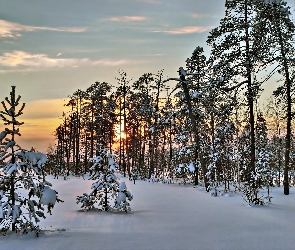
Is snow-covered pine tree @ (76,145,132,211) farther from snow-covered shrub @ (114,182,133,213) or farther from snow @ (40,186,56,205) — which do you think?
snow @ (40,186,56,205)

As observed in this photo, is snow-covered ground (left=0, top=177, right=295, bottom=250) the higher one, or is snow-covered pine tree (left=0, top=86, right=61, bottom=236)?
snow-covered pine tree (left=0, top=86, right=61, bottom=236)

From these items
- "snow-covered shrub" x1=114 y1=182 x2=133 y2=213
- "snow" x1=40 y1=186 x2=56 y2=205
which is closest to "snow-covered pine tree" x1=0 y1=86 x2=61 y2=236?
"snow" x1=40 y1=186 x2=56 y2=205

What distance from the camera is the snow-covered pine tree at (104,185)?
11.0 metres

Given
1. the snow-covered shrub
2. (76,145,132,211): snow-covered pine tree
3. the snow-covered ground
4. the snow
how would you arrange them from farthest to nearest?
1. (76,145,132,211): snow-covered pine tree
2. the snow-covered shrub
3. the snow
4. the snow-covered ground

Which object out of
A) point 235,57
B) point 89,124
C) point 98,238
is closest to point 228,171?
point 235,57

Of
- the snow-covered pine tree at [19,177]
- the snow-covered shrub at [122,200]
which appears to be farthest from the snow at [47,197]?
the snow-covered shrub at [122,200]

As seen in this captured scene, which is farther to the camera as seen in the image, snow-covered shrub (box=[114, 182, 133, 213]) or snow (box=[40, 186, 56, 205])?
snow-covered shrub (box=[114, 182, 133, 213])

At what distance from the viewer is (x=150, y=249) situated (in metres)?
5.77

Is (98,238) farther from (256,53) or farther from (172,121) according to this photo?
(172,121)

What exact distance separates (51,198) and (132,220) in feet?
10.8

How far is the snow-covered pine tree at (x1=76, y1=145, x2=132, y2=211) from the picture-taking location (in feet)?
36.0

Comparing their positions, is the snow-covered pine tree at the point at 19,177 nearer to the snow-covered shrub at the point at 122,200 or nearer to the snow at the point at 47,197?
the snow at the point at 47,197

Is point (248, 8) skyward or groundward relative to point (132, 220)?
skyward

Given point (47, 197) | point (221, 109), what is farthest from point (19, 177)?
point (221, 109)
